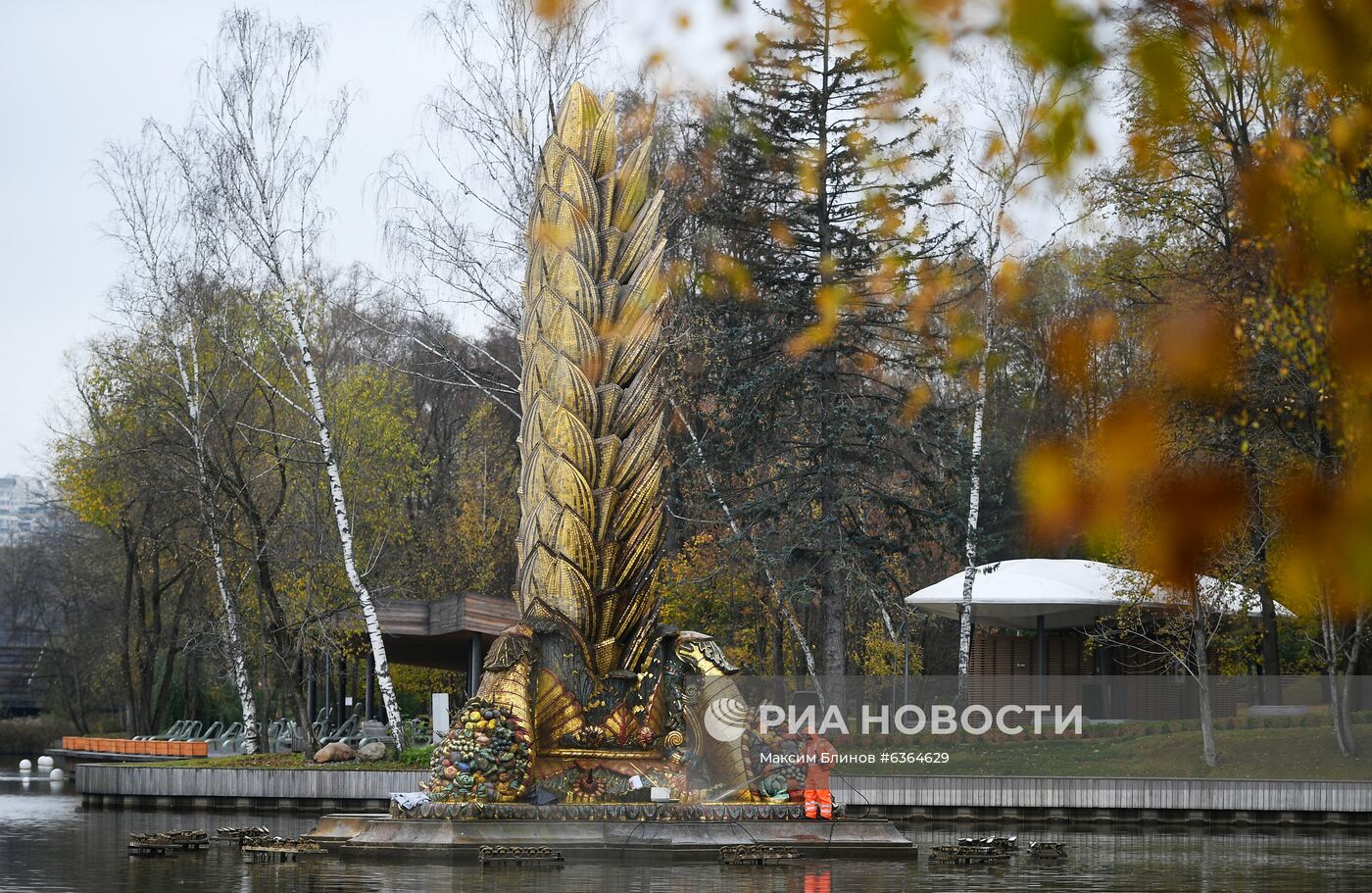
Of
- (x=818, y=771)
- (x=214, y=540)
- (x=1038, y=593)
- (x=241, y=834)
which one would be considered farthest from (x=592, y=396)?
(x=1038, y=593)

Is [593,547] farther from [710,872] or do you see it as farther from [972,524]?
[972,524]

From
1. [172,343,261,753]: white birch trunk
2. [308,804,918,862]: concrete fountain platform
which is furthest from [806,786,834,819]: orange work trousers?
[172,343,261,753]: white birch trunk

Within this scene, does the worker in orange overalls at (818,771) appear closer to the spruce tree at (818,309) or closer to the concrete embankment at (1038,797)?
the concrete embankment at (1038,797)

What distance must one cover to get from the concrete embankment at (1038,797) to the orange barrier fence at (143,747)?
8.02 metres

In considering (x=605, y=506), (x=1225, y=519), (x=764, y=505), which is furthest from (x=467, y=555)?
(x=1225, y=519)

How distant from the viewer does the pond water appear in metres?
14.3

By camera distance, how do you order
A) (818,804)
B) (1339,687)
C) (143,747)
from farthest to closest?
(143,747)
(1339,687)
(818,804)

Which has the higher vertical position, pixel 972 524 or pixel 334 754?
pixel 972 524

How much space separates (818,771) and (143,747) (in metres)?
23.8

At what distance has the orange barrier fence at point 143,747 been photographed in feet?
112

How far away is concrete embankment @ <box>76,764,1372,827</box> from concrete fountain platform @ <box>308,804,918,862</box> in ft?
22.3

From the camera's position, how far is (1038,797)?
25719mm

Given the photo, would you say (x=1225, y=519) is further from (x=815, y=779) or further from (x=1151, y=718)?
(x=1151, y=718)

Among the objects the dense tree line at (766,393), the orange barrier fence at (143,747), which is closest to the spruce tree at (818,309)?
the dense tree line at (766,393)
